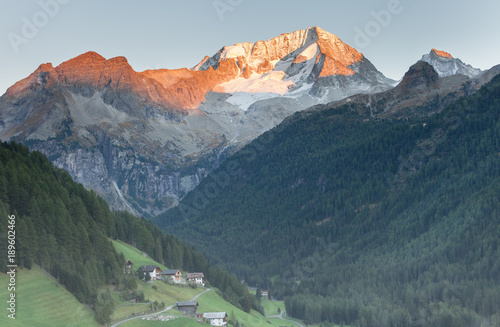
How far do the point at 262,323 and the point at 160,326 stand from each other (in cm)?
4891

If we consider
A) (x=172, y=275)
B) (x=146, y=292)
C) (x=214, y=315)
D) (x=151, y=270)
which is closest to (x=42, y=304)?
(x=146, y=292)

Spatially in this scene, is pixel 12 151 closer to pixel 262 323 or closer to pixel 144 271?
pixel 144 271

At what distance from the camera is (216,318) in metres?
157

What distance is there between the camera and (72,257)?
155250mm

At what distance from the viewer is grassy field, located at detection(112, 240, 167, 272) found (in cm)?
17910

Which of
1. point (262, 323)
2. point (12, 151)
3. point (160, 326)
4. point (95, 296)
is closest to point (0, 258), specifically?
point (95, 296)

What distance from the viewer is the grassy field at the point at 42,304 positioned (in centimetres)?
12900

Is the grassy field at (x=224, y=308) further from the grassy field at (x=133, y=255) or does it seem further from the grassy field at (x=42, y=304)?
the grassy field at (x=42, y=304)

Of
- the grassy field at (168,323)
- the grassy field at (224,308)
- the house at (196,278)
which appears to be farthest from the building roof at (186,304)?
the house at (196,278)

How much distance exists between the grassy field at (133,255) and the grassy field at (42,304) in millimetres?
34815

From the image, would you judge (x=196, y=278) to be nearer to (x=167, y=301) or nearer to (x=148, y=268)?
(x=148, y=268)

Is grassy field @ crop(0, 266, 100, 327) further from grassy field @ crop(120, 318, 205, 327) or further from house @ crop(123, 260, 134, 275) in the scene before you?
house @ crop(123, 260, 134, 275)

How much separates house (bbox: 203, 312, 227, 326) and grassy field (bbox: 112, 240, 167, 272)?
26872 mm

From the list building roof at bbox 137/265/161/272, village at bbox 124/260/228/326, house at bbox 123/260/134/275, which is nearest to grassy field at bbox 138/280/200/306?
village at bbox 124/260/228/326
